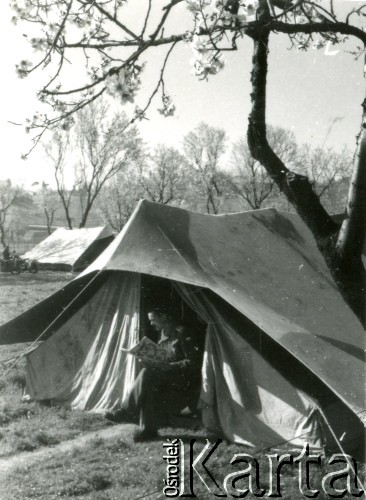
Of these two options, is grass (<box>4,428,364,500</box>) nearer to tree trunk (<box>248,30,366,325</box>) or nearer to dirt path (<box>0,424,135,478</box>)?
dirt path (<box>0,424,135,478</box>)

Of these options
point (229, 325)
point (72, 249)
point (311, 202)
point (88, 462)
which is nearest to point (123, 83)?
point (311, 202)

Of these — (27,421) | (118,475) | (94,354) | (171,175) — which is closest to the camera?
(118,475)

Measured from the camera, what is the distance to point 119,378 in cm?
639

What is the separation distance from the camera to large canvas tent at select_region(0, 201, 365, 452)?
16.9 ft

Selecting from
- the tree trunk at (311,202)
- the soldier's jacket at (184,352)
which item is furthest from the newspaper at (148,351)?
the tree trunk at (311,202)

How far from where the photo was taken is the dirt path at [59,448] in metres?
4.78

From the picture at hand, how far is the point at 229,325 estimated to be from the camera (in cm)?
573

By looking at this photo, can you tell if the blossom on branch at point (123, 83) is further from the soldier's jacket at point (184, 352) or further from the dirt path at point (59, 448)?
the dirt path at point (59, 448)

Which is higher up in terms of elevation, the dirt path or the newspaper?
the newspaper

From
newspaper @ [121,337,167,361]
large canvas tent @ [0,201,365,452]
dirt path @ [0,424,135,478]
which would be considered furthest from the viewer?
newspaper @ [121,337,167,361]

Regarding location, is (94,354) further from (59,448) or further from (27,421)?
(59,448)

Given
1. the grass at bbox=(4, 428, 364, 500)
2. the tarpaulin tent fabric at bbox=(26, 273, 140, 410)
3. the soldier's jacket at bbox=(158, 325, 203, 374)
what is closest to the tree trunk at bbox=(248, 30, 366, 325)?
the grass at bbox=(4, 428, 364, 500)

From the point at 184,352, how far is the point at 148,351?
418mm

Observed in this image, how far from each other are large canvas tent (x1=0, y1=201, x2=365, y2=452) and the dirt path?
1.80ft
